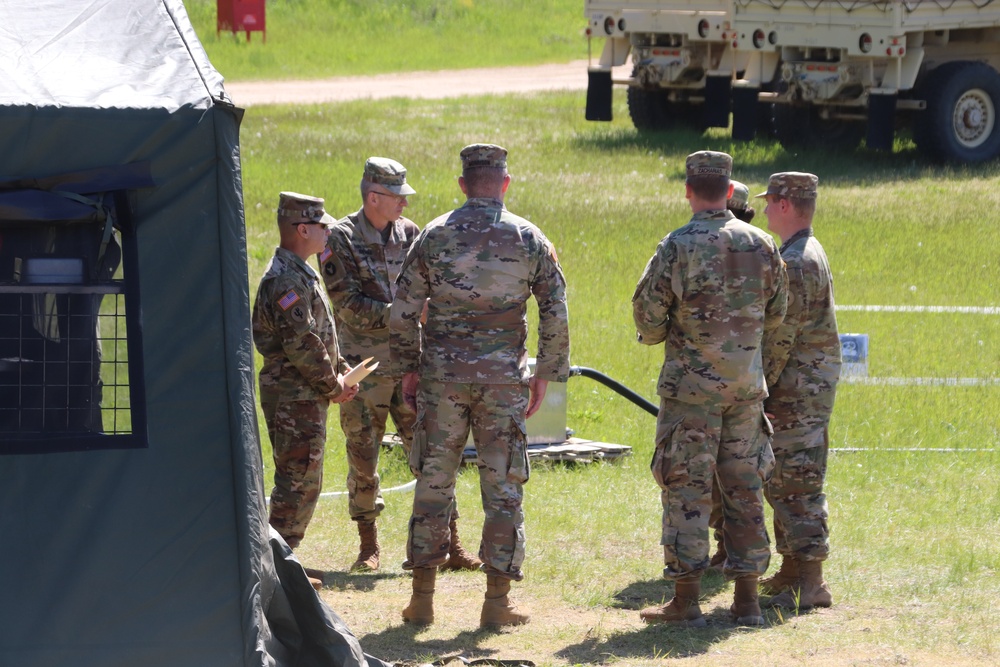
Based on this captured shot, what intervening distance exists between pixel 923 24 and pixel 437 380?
11.5 m

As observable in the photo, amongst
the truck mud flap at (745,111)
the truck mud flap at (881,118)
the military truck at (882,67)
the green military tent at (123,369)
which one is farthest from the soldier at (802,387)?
the truck mud flap at (745,111)

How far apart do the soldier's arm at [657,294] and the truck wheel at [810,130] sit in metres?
12.1

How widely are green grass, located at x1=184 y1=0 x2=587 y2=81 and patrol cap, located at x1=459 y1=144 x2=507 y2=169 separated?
22627 millimetres

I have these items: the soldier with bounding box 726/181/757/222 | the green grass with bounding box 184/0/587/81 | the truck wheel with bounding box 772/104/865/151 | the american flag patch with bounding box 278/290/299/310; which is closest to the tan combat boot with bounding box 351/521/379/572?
the american flag patch with bounding box 278/290/299/310

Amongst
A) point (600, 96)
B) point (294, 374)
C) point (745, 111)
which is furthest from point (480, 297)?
point (600, 96)

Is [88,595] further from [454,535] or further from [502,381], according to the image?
[454,535]

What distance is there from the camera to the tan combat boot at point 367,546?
6.61 meters

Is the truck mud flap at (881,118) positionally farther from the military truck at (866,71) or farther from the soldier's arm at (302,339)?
the soldier's arm at (302,339)

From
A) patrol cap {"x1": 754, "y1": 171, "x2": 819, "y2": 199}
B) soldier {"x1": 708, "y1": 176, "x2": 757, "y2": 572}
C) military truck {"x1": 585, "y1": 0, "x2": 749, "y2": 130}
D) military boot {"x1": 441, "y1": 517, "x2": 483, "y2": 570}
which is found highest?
military truck {"x1": 585, "y1": 0, "x2": 749, "y2": 130}

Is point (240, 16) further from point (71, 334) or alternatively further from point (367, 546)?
point (71, 334)

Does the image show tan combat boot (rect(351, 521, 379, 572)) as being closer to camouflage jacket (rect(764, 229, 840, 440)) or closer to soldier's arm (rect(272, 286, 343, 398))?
soldier's arm (rect(272, 286, 343, 398))

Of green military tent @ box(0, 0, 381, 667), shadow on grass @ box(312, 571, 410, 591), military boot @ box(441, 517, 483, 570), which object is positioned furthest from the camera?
military boot @ box(441, 517, 483, 570)

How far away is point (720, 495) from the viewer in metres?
6.30

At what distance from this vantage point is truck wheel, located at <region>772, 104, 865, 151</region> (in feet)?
56.9
